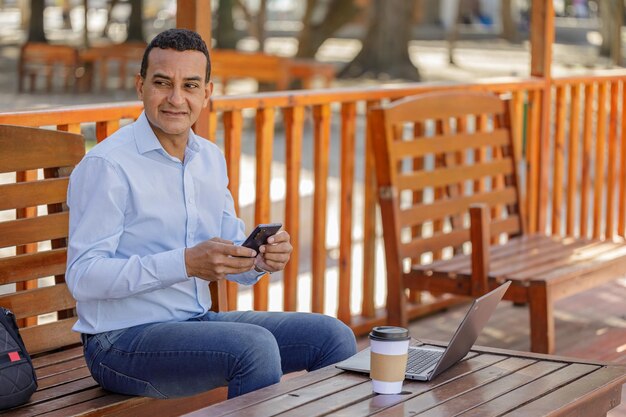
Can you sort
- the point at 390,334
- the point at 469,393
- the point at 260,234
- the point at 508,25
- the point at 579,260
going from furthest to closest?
1. the point at 508,25
2. the point at 579,260
3. the point at 260,234
4. the point at 469,393
5. the point at 390,334

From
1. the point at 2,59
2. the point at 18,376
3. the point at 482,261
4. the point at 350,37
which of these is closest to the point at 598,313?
the point at 482,261

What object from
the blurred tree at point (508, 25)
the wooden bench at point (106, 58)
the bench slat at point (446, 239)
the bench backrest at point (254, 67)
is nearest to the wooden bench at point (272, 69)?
the bench backrest at point (254, 67)

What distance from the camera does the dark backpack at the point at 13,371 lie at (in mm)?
3318

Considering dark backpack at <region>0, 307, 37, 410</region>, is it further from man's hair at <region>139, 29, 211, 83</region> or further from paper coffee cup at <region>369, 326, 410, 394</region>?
paper coffee cup at <region>369, 326, 410, 394</region>

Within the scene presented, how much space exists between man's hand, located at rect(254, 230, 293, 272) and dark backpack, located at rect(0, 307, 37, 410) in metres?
0.71

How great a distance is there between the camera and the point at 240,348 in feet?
10.9

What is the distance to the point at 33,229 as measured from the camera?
13.0ft

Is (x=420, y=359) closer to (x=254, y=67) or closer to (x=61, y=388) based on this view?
(x=61, y=388)

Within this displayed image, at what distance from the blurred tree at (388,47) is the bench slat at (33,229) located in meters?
20.7

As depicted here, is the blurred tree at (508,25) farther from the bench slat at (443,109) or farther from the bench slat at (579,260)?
the bench slat at (579,260)

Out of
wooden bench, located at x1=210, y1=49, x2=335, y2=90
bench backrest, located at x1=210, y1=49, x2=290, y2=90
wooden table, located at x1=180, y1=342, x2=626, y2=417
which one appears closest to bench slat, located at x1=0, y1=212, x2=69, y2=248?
wooden table, located at x1=180, y1=342, x2=626, y2=417

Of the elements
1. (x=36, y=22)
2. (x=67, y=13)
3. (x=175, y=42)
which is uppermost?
(x=175, y=42)

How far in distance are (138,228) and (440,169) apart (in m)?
2.51

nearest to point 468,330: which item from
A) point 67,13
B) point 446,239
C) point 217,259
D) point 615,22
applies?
point 217,259
